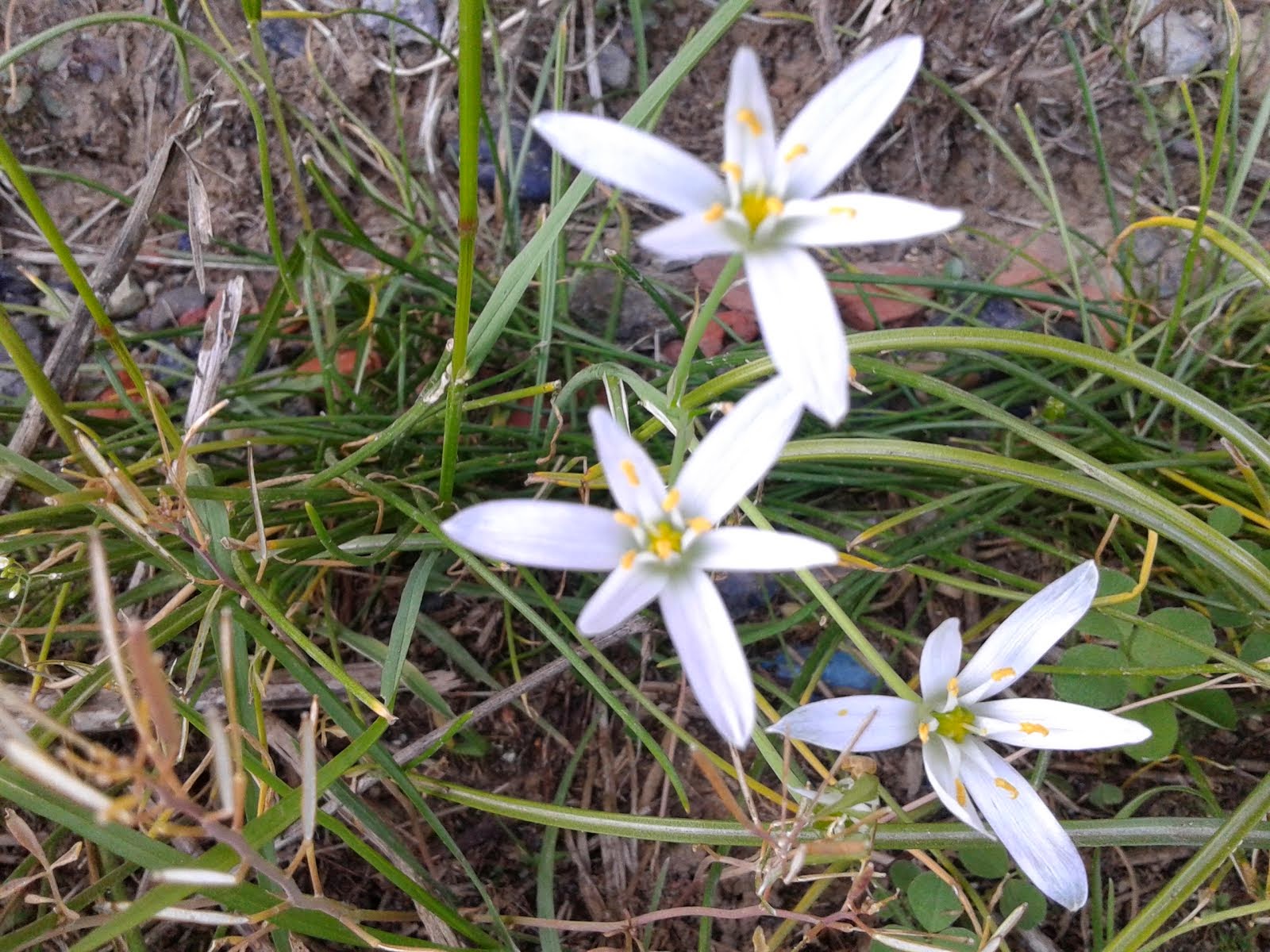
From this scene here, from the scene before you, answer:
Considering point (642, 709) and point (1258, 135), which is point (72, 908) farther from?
point (1258, 135)

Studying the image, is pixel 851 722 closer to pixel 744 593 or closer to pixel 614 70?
pixel 744 593

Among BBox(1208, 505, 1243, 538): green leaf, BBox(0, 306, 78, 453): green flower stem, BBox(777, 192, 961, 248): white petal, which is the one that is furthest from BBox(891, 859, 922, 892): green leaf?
BBox(0, 306, 78, 453): green flower stem

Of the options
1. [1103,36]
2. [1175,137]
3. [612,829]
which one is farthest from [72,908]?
[1175,137]

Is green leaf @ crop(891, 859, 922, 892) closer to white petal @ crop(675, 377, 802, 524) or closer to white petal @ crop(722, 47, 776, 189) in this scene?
white petal @ crop(675, 377, 802, 524)

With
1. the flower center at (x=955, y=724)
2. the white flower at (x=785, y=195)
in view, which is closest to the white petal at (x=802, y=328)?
the white flower at (x=785, y=195)

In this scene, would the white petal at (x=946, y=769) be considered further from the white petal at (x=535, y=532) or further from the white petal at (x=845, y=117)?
the white petal at (x=845, y=117)

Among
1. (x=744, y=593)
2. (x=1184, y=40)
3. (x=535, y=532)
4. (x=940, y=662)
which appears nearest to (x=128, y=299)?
(x=744, y=593)
